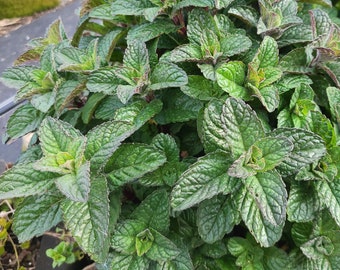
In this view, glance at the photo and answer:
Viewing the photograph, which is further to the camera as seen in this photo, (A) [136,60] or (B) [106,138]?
(A) [136,60]

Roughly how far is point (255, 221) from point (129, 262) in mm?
292

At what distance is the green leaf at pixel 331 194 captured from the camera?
2.72 ft

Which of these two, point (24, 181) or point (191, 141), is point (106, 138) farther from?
point (191, 141)

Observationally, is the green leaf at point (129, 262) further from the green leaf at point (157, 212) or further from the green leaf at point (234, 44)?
the green leaf at point (234, 44)

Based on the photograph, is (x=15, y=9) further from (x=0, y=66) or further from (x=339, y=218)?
(x=339, y=218)

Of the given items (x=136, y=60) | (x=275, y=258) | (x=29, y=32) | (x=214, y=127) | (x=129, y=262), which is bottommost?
(x=275, y=258)

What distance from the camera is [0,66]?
199 cm

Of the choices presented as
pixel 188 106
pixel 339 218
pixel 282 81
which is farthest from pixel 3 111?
pixel 339 218

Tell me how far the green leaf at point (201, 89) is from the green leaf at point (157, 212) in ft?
0.71

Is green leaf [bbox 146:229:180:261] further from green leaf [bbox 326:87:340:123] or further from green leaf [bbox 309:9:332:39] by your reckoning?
green leaf [bbox 309:9:332:39]

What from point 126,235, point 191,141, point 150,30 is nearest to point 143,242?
A: point 126,235

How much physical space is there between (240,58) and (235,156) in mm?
299

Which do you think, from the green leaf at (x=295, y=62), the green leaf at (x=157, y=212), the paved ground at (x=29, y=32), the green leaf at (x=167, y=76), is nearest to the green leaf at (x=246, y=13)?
the green leaf at (x=295, y=62)

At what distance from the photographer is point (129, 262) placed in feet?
3.00
